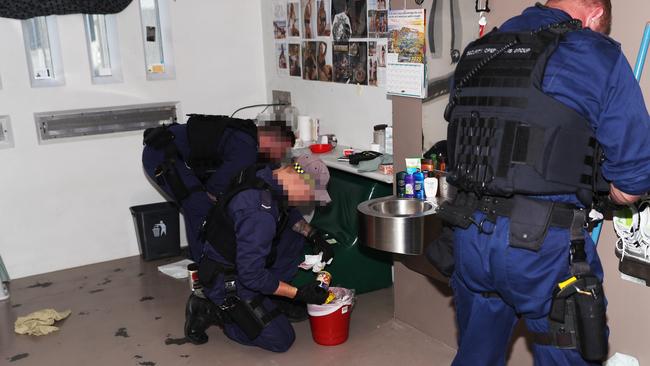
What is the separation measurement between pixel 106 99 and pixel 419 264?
282 cm

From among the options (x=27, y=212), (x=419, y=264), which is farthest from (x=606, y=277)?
(x=27, y=212)

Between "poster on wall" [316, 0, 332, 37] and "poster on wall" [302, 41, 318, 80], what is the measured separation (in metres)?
0.13

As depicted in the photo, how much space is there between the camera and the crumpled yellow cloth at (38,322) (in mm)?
3779

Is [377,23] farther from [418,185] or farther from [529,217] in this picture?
[529,217]

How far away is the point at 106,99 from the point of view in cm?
483

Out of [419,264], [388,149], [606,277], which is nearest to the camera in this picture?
[606,277]

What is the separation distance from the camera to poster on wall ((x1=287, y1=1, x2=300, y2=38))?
4.84 m

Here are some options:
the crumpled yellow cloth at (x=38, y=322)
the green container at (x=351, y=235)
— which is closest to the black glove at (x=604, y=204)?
the green container at (x=351, y=235)

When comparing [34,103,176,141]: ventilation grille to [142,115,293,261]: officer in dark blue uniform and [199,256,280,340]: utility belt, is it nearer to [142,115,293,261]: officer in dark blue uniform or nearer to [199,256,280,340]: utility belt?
[142,115,293,261]: officer in dark blue uniform

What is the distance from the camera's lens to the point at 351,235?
4012 mm

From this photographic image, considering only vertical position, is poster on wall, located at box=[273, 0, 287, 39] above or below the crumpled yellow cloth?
above

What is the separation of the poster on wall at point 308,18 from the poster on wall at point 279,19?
0.29 metres

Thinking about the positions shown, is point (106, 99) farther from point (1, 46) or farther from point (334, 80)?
point (334, 80)

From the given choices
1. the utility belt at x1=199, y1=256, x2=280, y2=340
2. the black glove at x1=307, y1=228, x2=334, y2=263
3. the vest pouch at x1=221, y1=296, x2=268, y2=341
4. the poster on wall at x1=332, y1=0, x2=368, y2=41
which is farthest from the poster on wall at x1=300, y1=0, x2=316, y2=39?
the vest pouch at x1=221, y1=296, x2=268, y2=341
